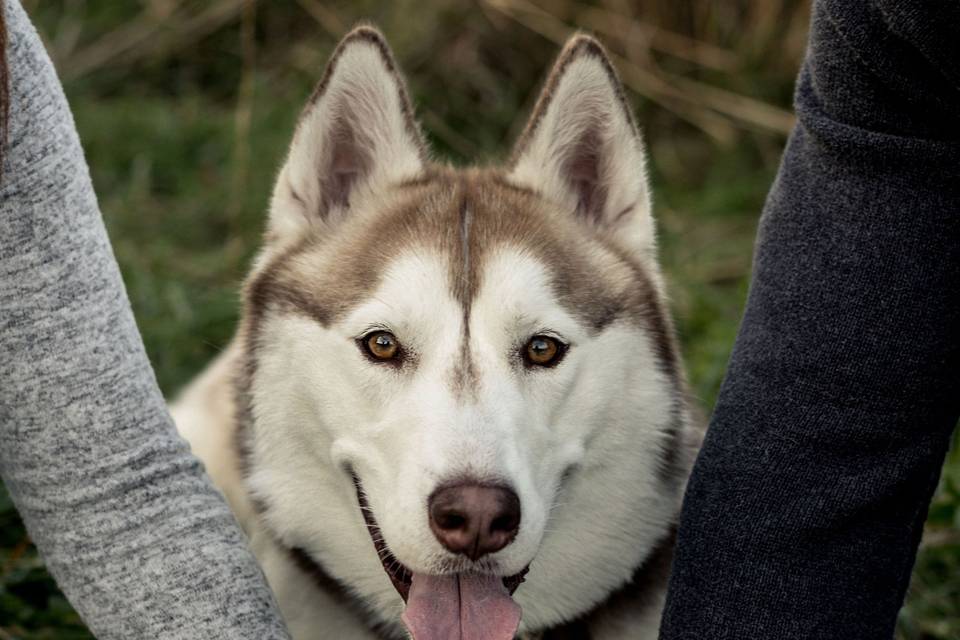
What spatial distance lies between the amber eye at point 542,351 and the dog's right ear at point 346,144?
0.53 metres

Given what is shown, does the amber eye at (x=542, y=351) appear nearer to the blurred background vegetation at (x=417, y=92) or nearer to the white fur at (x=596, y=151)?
the white fur at (x=596, y=151)

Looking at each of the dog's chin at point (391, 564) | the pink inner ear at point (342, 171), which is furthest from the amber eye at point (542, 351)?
the pink inner ear at point (342, 171)

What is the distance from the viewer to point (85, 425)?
1.77m

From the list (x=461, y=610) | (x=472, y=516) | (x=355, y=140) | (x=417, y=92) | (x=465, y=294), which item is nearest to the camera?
(x=472, y=516)

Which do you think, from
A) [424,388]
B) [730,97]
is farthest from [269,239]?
[730,97]

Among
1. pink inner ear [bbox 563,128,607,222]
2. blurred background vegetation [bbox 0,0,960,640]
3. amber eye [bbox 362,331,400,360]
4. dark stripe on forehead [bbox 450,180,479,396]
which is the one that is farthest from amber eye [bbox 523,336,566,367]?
blurred background vegetation [bbox 0,0,960,640]

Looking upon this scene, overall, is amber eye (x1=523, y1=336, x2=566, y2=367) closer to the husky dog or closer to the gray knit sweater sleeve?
the husky dog

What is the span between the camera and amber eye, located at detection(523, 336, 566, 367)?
1.97 m

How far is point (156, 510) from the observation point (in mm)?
1831

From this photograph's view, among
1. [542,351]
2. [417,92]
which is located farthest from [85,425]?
[417,92]

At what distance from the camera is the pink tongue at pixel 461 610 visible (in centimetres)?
182

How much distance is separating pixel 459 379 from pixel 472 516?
264 millimetres

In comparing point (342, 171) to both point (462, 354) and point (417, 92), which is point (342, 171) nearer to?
point (462, 354)

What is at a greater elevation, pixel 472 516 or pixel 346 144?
pixel 346 144
